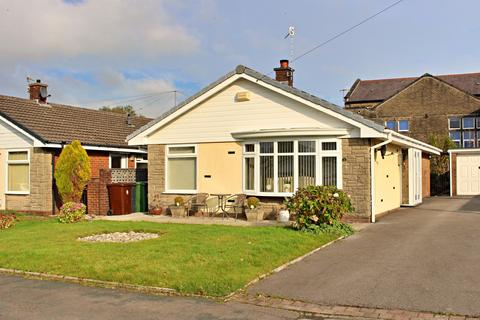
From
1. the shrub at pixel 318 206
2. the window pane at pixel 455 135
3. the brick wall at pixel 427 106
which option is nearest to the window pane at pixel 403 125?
the brick wall at pixel 427 106

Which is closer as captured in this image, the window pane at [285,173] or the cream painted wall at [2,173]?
the window pane at [285,173]

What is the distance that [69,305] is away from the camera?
683 centimetres

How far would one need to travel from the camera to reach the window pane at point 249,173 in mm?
16594

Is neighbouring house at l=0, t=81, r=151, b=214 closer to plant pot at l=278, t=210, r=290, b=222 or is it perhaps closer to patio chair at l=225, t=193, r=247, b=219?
patio chair at l=225, t=193, r=247, b=219

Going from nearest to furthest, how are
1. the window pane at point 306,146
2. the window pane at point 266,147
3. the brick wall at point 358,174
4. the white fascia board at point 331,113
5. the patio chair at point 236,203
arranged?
1. the white fascia board at point 331,113
2. the brick wall at point 358,174
3. the window pane at point 306,146
4. the window pane at point 266,147
5. the patio chair at point 236,203

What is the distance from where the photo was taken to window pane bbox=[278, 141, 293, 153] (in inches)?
622

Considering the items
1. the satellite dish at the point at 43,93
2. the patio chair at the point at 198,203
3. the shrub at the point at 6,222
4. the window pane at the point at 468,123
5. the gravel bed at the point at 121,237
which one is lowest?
the gravel bed at the point at 121,237

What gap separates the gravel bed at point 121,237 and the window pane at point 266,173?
460cm

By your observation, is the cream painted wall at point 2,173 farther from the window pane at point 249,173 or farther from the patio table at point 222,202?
the window pane at point 249,173

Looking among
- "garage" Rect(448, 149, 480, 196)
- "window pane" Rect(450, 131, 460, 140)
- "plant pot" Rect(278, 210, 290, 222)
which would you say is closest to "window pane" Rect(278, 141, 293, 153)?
"plant pot" Rect(278, 210, 290, 222)

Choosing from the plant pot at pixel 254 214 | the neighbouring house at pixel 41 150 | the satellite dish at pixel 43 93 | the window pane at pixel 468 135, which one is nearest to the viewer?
the plant pot at pixel 254 214

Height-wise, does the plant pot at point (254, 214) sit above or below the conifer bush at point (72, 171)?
below

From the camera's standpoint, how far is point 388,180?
17953mm

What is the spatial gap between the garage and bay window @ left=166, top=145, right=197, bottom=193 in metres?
17.8
